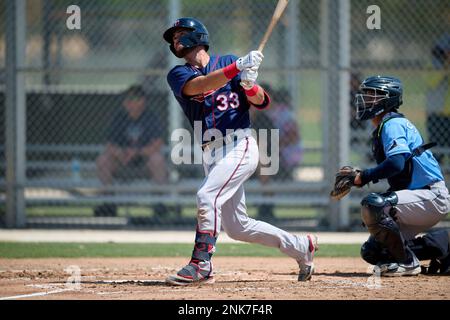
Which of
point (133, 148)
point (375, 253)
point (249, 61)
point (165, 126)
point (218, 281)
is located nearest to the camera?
point (249, 61)

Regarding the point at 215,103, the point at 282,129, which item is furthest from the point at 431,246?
the point at 282,129

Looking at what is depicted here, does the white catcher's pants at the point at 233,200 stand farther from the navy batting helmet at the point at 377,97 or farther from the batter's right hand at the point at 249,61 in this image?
the navy batting helmet at the point at 377,97

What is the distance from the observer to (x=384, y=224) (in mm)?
5477

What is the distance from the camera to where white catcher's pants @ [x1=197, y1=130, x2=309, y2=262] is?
5.12 metres

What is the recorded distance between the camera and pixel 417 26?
547 inches

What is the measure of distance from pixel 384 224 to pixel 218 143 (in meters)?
1.26

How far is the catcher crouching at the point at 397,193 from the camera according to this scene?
549 cm

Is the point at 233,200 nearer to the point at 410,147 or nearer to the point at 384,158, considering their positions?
the point at 384,158

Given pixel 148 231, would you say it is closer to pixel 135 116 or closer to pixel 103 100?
pixel 135 116

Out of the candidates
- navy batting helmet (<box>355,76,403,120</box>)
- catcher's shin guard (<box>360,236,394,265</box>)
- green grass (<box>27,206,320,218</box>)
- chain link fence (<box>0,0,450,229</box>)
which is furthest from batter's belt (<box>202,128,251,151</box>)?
green grass (<box>27,206,320,218</box>)

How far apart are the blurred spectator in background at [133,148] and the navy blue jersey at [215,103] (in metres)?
4.84

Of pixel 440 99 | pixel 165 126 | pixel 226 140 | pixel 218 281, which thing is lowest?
pixel 218 281
